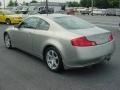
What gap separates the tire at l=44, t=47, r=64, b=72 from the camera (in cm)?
559

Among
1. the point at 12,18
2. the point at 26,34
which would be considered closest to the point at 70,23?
the point at 26,34

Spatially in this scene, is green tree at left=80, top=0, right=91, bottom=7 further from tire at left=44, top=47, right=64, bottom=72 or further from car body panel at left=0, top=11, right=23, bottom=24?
tire at left=44, top=47, right=64, bottom=72

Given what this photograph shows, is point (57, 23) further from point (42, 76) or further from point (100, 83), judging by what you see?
point (100, 83)

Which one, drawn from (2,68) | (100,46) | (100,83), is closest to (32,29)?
(2,68)

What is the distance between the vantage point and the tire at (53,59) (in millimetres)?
5594

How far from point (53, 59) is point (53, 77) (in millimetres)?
545

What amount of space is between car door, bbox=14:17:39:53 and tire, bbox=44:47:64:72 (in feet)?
2.86

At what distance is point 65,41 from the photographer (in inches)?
210

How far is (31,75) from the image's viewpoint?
5586mm

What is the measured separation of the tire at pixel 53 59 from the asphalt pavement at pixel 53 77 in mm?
139

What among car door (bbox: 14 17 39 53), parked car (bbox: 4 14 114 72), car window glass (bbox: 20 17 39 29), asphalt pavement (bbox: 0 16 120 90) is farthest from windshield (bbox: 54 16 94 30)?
asphalt pavement (bbox: 0 16 120 90)

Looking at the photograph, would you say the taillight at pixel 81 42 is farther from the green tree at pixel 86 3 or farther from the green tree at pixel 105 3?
the green tree at pixel 86 3

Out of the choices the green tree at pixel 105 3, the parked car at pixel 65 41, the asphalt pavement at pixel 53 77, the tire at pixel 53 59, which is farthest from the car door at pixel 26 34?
the green tree at pixel 105 3

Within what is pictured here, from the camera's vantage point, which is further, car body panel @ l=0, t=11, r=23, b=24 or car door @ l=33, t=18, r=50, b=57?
car body panel @ l=0, t=11, r=23, b=24
